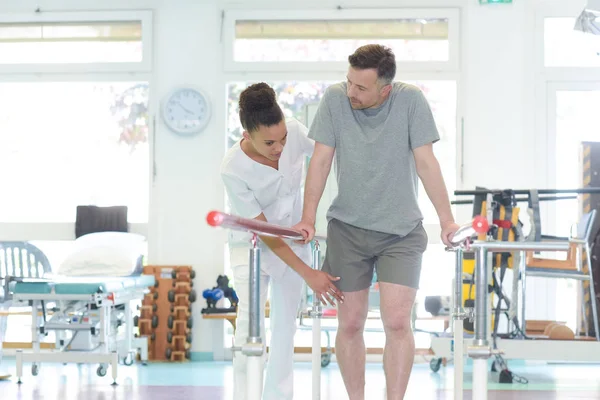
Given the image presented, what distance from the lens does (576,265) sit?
5973mm

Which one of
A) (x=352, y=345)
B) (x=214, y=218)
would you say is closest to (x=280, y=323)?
(x=352, y=345)

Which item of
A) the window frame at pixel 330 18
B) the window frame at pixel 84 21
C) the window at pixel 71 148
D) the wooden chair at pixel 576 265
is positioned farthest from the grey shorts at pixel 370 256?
the window frame at pixel 84 21

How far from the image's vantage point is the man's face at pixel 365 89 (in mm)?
2902

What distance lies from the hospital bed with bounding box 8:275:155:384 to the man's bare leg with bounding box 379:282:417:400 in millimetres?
3268

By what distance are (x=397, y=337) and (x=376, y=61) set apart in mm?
920

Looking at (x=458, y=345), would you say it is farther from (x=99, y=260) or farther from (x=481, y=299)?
(x=99, y=260)

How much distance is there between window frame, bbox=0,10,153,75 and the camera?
7.75 meters

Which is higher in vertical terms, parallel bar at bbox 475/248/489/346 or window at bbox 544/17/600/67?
window at bbox 544/17/600/67

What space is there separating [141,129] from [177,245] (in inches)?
43.5

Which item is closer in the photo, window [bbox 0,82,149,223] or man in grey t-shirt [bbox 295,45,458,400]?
man in grey t-shirt [bbox 295,45,458,400]

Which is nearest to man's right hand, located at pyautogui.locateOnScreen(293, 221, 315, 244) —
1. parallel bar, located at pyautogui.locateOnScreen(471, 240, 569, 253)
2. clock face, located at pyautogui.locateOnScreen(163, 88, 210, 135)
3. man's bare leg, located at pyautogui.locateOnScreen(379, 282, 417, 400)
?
man's bare leg, located at pyautogui.locateOnScreen(379, 282, 417, 400)

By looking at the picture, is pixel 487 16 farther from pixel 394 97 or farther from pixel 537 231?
pixel 394 97

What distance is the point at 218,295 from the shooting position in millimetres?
7242

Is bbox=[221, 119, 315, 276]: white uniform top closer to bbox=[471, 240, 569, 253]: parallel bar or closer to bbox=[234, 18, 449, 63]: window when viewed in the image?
bbox=[471, 240, 569, 253]: parallel bar
